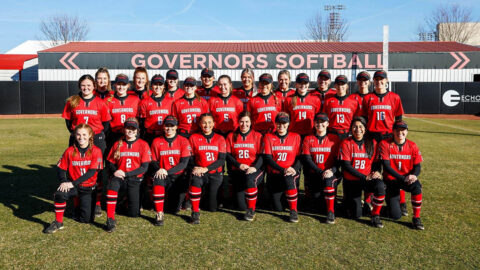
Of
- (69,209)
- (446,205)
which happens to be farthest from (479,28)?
(69,209)

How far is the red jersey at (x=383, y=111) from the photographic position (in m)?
5.04

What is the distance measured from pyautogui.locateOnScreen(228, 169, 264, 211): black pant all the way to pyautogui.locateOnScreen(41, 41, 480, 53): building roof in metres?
Answer: 21.2

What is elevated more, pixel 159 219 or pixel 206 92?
pixel 206 92

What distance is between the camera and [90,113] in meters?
5.03

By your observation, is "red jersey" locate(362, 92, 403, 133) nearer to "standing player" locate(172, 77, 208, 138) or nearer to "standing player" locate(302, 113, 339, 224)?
"standing player" locate(302, 113, 339, 224)

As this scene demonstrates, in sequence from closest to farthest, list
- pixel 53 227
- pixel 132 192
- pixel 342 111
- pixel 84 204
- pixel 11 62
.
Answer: pixel 53 227 < pixel 84 204 < pixel 132 192 < pixel 342 111 < pixel 11 62

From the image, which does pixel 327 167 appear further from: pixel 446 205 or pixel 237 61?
pixel 237 61

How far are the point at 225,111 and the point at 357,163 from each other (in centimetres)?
209

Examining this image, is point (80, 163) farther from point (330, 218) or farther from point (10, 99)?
point (10, 99)

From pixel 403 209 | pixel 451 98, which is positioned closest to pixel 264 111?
pixel 403 209

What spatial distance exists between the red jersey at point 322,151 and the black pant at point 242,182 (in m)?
0.74

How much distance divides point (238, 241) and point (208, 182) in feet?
4.23

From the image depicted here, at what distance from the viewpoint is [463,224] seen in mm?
4355

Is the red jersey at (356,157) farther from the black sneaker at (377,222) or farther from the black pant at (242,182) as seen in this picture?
the black pant at (242,182)
